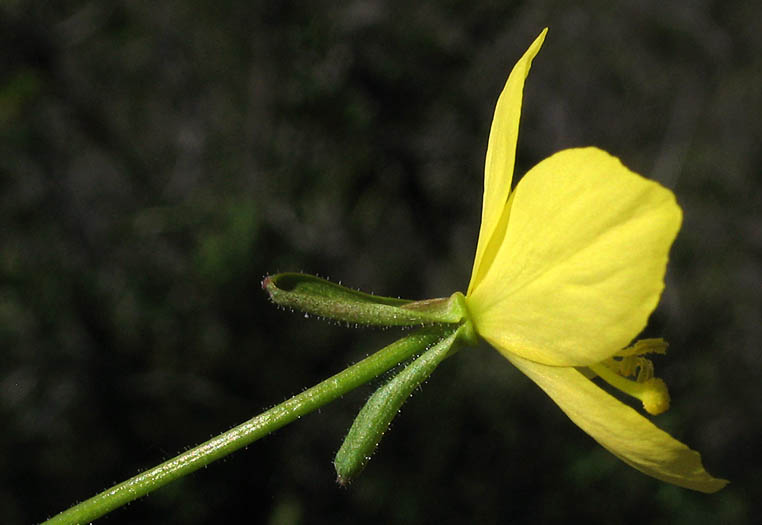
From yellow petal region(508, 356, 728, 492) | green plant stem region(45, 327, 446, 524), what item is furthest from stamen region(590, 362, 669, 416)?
green plant stem region(45, 327, 446, 524)

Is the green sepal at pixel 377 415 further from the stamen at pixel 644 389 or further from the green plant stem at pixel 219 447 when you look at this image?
the stamen at pixel 644 389

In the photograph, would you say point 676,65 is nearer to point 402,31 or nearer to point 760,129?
point 760,129

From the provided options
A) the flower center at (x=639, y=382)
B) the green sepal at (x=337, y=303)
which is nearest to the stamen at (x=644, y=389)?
the flower center at (x=639, y=382)

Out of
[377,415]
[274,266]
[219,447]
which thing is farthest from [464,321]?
[274,266]

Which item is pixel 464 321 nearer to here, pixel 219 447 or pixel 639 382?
pixel 639 382

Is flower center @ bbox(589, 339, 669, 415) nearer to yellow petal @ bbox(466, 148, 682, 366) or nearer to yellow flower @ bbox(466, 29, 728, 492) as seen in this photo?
yellow flower @ bbox(466, 29, 728, 492)
